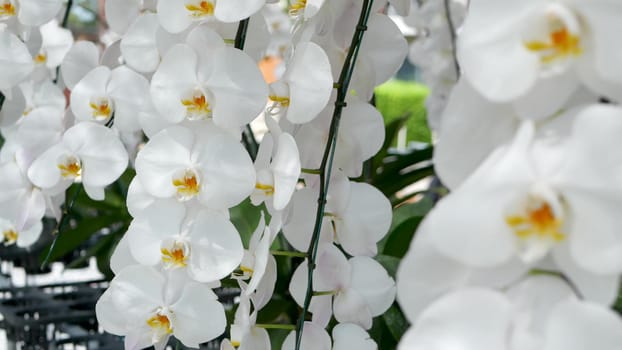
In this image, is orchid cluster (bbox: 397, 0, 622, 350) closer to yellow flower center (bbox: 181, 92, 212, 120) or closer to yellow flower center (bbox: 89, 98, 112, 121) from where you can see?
yellow flower center (bbox: 181, 92, 212, 120)

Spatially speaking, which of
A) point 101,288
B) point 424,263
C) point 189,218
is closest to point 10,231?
point 101,288

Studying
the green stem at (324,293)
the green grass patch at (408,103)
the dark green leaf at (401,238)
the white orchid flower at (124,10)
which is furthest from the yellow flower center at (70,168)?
the green grass patch at (408,103)

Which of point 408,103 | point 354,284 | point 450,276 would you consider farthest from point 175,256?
point 408,103

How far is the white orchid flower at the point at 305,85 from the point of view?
49cm

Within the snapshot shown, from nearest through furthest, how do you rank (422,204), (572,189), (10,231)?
(572,189), (10,231), (422,204)

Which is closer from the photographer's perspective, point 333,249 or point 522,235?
point 522,235

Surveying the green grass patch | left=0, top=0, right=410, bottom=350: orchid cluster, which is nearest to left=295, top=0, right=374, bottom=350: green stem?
left=0, top=0, right=410, bottom=350: orchid cluster

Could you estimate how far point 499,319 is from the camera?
277 millimetres

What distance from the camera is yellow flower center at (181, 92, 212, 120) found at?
488mm

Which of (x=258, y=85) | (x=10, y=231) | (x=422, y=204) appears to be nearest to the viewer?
(x=258, y=85)

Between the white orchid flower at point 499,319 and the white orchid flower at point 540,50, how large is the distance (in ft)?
0.21

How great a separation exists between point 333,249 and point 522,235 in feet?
0.87

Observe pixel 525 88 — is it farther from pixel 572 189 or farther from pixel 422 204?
pixel 422 204

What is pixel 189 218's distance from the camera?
50 centimetres
